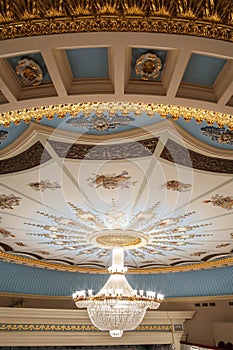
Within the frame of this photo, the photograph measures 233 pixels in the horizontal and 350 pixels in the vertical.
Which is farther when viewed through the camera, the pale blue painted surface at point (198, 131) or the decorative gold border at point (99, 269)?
the decorative gold border at point (99, 269)

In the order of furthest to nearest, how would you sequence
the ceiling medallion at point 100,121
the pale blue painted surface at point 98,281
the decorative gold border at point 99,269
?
1. the pale blue painted surface at point 98,281
2. the decorative gold border at point 99,269
3. the ceiling medallion at point 100,121

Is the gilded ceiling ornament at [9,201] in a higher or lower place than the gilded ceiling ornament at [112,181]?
higher

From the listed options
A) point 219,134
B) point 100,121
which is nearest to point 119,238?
point 219,134

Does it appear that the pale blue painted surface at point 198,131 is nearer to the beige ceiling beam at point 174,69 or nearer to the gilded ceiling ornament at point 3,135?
the beige ceiling beam at point 174,69

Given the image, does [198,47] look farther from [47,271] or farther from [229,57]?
[47,271]

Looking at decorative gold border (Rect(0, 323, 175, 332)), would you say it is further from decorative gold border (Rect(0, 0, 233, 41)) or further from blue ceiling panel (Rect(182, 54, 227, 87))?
decorative gold border (Rect(0, 0, 233, 41))

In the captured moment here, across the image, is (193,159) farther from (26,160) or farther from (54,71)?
(54,71)

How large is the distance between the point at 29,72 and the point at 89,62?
389 mm

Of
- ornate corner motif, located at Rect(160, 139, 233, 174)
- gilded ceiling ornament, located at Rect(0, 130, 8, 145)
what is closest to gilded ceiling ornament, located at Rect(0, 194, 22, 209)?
gilded ceiling ornament, located at Rect(0, 130, 8, 145)

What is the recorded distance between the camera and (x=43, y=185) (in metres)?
4.81

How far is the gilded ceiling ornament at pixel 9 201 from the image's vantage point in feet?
16.8

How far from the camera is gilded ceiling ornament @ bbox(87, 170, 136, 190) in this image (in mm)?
4484

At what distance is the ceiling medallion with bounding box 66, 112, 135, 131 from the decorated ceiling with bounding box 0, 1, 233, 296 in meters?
0.01

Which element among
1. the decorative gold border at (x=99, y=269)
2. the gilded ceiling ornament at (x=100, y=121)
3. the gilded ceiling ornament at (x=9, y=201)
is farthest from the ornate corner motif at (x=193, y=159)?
the decorative gold border at (x=99, y=269)
